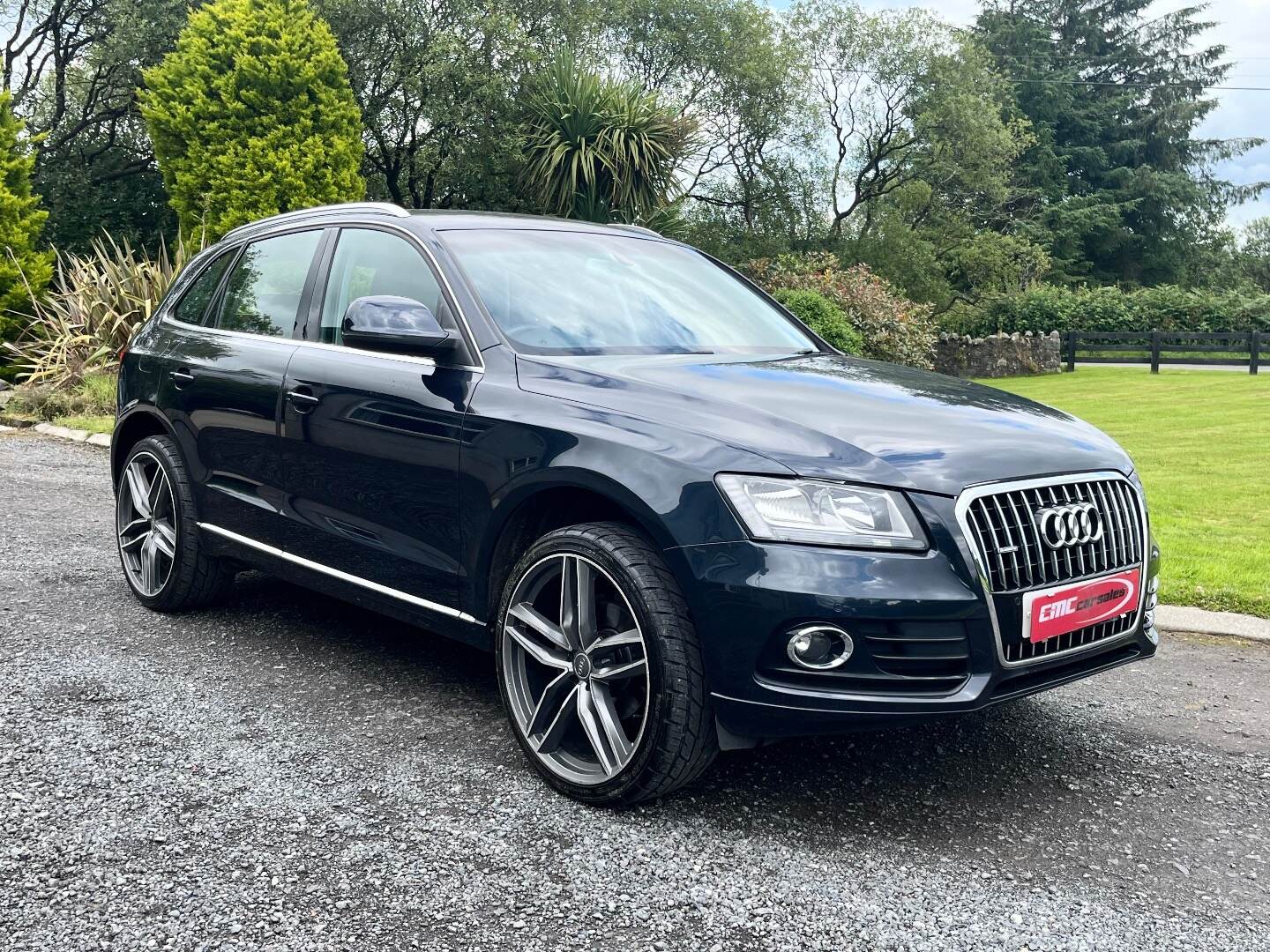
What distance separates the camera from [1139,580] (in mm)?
3422

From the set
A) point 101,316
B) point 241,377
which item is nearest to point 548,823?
point 241,377

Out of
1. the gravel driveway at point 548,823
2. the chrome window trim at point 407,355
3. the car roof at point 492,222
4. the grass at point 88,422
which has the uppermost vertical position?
the car roof at point 492,222

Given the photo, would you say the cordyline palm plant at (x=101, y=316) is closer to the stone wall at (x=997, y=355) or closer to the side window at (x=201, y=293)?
the side window at (x=201, y=293)

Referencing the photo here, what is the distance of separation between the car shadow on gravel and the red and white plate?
52 cm

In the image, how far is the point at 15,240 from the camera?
16.7m

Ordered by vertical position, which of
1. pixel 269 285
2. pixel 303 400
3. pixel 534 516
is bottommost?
pixel 534 516

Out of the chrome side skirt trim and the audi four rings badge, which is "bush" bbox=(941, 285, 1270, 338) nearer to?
the chrome side skirt trim

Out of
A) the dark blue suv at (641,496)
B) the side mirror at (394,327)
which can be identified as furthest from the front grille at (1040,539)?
the side mirror at (394,327)

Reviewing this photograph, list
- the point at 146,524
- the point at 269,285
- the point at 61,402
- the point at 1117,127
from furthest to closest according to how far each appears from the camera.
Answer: the point at 1117,127 → the point at 61,402 → the point at 146,524 → the point at 269,285

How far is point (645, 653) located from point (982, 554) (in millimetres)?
880

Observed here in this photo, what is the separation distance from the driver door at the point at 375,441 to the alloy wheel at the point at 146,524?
3.37 ft

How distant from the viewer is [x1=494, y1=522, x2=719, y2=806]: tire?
3.05 m

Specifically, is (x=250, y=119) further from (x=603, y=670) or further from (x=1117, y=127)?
(x=1117, y=127)

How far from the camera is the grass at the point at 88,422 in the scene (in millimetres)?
12182
